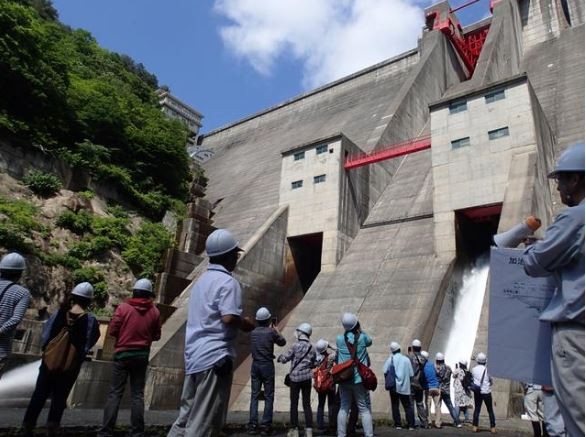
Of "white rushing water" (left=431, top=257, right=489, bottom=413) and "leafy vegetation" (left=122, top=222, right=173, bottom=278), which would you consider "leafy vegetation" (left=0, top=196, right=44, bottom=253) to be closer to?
"leafy vegetation" (left=122, top=222, right=173, bottom=278)

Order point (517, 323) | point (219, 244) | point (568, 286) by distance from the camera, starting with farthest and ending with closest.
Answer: point (219, 244) < point (517, 323) < point (568, 286)

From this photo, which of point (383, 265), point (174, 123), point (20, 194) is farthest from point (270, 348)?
point (174, 123)

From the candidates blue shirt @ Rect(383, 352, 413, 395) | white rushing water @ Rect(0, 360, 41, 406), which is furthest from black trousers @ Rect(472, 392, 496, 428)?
white rushing water @ Rect(0, 360, 41, 406)

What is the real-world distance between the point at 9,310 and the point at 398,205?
14593 mm

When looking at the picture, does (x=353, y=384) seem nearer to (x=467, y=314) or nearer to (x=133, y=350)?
(x=133, y=350)

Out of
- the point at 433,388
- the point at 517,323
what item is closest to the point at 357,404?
the point at 517,323

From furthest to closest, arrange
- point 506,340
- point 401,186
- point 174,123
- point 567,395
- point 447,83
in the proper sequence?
point 447,83 < point 174,123 < point 401,186 < point 506,340 < point 567,395

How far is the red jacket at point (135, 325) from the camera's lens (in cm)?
440

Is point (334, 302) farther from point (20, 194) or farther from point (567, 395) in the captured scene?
point (567, 395)

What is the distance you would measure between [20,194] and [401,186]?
45.1 ft

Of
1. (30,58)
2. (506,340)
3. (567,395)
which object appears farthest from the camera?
(30,58)

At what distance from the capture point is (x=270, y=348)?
20.1 feet

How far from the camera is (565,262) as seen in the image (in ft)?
6.86

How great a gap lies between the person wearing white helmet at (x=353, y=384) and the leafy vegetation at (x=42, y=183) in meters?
14.1
